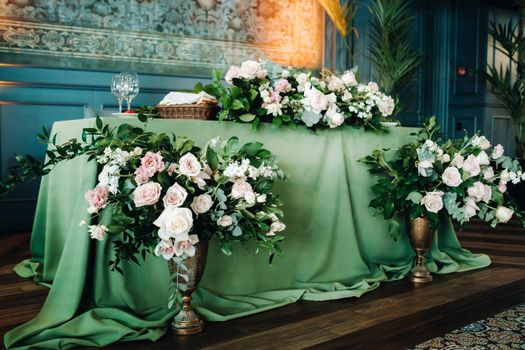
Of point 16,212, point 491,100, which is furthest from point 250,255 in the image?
point 491,100

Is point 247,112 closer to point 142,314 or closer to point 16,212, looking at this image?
point 142,314

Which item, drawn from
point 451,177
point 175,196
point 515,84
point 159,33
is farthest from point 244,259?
point 515,84

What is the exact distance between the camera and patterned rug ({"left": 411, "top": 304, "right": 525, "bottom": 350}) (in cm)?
168

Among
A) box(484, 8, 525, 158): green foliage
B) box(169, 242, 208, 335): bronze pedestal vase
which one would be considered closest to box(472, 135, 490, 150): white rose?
box(169, 242, 208, 335): bronze pedestal vase

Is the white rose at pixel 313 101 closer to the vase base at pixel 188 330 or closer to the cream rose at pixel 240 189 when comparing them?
the cream rose at pixel 240 189

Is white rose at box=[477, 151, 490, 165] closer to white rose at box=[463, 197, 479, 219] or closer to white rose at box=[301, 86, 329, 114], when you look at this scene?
white rose at box=[463, 197, 479, 219]

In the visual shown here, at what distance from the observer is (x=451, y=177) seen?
2.35m

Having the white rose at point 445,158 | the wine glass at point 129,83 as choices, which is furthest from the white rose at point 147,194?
the white rose at point 445,158

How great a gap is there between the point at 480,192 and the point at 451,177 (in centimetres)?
14

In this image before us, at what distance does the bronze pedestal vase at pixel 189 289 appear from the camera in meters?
1.80

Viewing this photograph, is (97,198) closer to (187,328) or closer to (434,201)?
(187,328)

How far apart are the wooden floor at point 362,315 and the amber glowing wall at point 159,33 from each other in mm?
1902

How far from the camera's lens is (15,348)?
1601 mm

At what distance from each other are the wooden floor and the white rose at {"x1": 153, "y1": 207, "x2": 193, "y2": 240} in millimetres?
362
